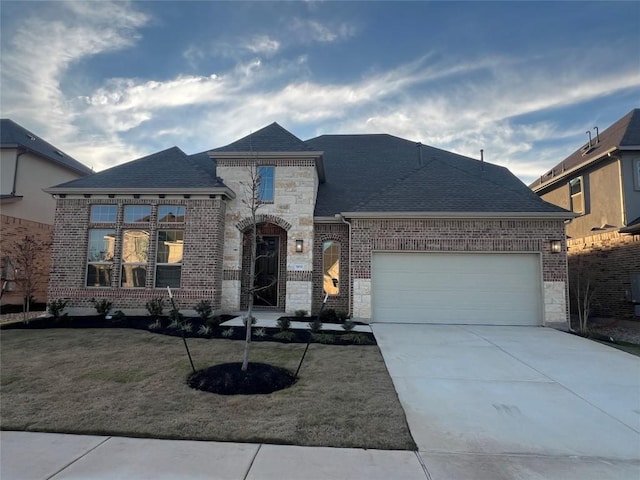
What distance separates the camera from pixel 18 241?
13141 mm

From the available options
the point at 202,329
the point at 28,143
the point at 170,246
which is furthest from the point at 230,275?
the point at 28,143

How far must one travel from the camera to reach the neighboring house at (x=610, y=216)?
11969 millimetres

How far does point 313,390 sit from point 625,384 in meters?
4.78

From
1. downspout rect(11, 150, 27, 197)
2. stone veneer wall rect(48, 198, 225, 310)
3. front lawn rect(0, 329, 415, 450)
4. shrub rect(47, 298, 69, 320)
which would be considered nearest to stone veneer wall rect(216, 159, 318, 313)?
stone veneer wall rect(48, 198, 225, 310)

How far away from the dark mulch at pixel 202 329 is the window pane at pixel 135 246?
6.34 ft

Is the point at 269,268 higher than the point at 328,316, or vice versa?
the point at 269,268

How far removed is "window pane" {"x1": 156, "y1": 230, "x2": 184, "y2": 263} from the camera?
1116 centimetres

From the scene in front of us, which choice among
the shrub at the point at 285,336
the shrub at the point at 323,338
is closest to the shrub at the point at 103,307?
the shrub at the point at 285,336

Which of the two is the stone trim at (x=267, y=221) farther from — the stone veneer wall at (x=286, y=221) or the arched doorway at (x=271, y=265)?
the arched doorway at (x=271, y=265)

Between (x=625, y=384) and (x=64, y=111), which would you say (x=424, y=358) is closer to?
(x=625, y=384)

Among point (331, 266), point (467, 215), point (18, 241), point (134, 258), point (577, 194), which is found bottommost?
point (331, 266)

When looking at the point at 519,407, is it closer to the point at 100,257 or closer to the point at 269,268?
the point at 269,268

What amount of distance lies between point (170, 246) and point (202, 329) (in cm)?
409

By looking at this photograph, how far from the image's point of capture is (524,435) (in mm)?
3541
